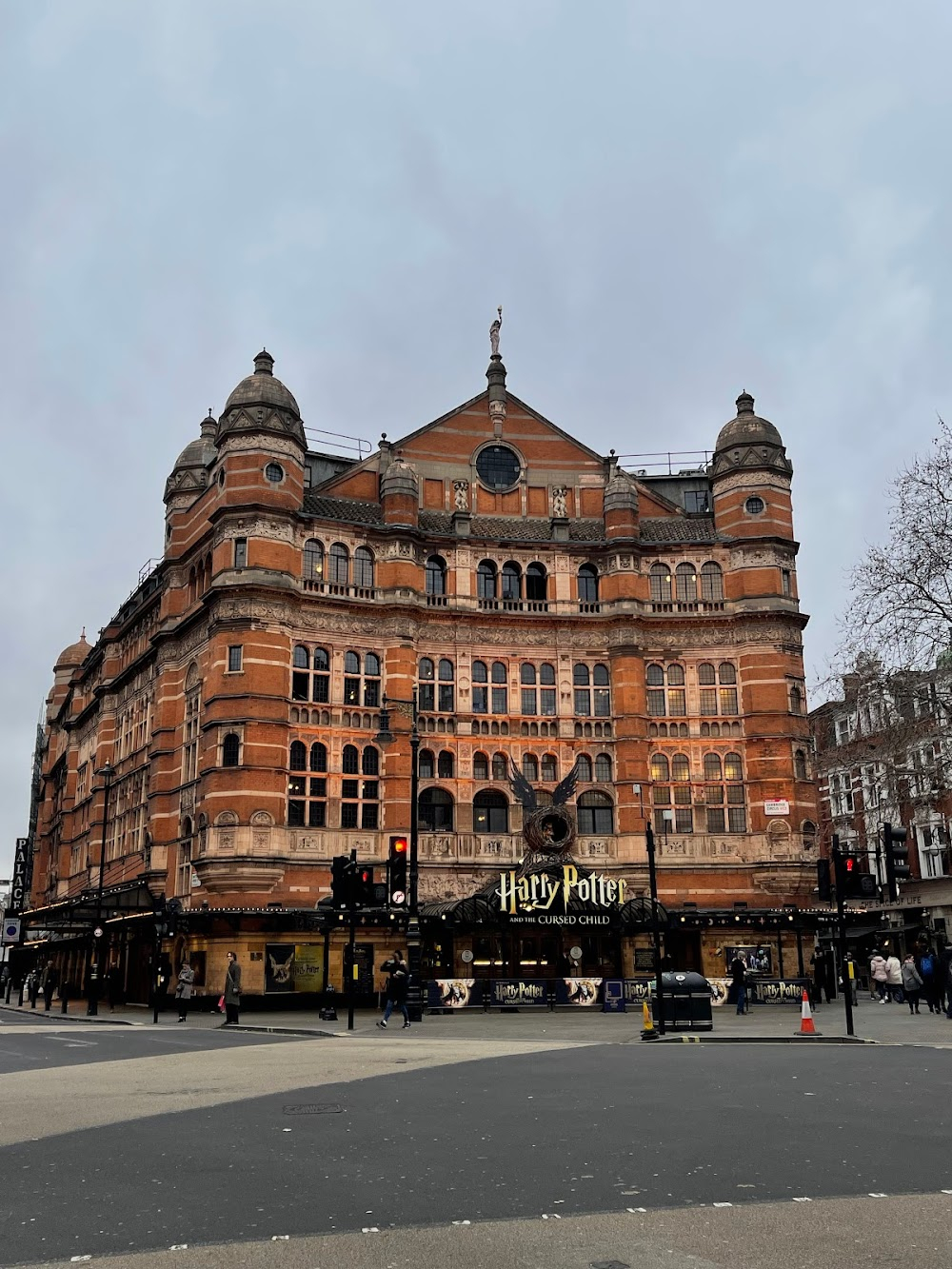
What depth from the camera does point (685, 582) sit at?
52125mm

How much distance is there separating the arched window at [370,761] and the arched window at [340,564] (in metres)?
6.96

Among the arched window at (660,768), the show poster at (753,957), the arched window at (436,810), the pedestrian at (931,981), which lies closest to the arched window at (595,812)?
the arched window at (660,768)

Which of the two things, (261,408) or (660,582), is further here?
(660,582)

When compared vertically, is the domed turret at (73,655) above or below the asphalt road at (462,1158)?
above

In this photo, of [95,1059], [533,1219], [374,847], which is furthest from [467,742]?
[533,1219]

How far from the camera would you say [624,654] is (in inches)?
1977

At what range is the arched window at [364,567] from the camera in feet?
161

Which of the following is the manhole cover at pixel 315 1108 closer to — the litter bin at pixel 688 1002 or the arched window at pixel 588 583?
the litter bin at pixel 688 1002

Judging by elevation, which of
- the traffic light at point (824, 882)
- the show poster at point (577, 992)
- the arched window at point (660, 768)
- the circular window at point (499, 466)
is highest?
the circular window at point (499, 466)

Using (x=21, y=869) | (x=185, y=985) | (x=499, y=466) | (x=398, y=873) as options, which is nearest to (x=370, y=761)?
(x=185, y=985)

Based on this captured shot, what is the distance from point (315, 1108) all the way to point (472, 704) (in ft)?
117

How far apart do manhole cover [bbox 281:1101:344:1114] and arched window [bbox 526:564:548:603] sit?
38.5 metres

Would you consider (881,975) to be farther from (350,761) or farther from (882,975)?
(350,761)

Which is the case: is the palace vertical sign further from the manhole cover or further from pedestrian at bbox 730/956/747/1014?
the manhole cover
